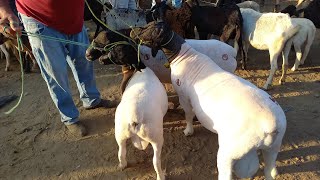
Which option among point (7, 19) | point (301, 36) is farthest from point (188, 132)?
point (301, 36)

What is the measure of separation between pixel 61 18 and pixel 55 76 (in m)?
0.84

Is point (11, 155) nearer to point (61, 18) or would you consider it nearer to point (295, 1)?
point (61, 18)

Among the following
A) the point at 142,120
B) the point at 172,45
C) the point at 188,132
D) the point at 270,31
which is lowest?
the point at 188,132

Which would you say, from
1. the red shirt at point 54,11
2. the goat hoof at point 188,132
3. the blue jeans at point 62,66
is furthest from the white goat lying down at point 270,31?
the red shirt at point 54,11

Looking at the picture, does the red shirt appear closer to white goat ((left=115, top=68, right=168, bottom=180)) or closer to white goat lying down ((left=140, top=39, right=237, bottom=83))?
white goat lying down ((left=140, top=39, right=237, bottom=83))

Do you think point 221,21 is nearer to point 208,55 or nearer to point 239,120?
point 208,55

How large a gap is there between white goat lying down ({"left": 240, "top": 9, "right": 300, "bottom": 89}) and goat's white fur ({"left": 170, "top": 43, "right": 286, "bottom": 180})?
7.64 feet

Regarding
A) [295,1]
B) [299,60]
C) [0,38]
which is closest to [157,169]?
[299,60]

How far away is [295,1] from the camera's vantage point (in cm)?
1047

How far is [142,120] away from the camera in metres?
3.87

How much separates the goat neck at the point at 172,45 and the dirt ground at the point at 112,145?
1234 mm

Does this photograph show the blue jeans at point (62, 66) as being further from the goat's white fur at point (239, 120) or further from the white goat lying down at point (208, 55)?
the goat's white fur at point (239, 120)

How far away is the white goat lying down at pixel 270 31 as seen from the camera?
6039mm

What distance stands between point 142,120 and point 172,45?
1217 millimetres
